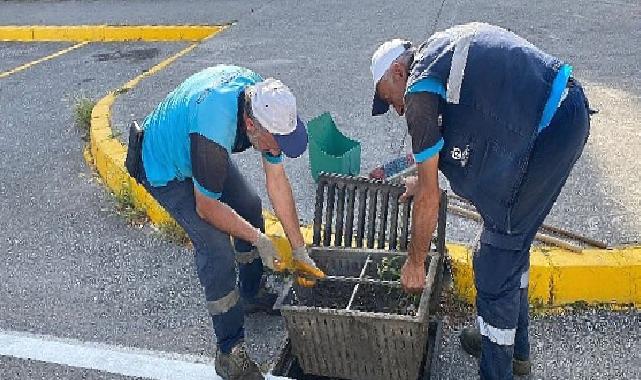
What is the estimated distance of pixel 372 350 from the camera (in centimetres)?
329

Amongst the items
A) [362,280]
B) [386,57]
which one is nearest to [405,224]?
[362,280]

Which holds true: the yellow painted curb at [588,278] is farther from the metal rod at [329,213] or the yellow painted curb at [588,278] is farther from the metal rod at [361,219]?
the metal rod at [329,213]

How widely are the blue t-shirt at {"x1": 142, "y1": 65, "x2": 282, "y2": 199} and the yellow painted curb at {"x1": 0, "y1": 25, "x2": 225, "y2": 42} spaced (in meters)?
7.12

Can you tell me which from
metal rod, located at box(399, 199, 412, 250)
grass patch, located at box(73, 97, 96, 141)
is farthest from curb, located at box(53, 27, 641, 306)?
grass patch, located at box(73, 97, 96, 141)

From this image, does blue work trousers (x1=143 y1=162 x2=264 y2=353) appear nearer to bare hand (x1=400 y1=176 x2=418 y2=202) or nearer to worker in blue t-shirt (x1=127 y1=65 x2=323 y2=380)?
worker in blue t-shirt (x1=127 y1=65 x2=323 y2=380)

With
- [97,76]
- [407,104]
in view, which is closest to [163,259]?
[407,104]

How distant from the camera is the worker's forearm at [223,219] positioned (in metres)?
3.18

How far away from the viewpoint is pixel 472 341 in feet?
11.7

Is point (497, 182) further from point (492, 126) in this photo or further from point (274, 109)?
point (274, 109)

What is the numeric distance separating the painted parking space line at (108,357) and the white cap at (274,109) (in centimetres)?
143

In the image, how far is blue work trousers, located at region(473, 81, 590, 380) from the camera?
2768 mm

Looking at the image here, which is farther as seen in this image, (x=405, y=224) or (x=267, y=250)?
(x=405, y=224)

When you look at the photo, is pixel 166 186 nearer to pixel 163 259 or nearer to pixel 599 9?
pixel 163 259

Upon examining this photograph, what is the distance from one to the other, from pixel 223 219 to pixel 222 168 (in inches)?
10.6
